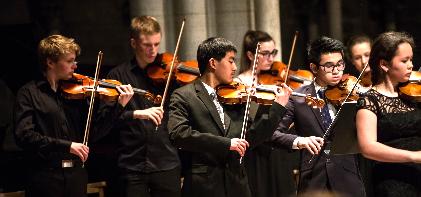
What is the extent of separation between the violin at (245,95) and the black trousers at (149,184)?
978 millimetres

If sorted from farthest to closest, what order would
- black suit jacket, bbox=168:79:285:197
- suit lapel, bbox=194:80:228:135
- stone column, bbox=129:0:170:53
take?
stone column, bbox=129:0:170:53 → suit lapel, bbox=194:80:228:135 → black suit jacket, bbox=168:79:285:197

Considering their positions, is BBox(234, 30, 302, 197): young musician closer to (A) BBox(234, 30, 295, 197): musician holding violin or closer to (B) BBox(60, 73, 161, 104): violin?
(A) BBox(234, 30, 295, 197): musician holding violin

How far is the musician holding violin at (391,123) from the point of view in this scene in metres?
4.73

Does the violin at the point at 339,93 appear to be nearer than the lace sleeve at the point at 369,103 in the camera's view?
No

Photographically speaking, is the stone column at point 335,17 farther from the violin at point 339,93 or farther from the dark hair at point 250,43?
the violin at point 339,93

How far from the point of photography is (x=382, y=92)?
4.86 metres

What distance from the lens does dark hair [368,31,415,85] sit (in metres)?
4.86

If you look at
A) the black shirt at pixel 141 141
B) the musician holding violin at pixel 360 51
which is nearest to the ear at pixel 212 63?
the black shirt at pixel 141 141

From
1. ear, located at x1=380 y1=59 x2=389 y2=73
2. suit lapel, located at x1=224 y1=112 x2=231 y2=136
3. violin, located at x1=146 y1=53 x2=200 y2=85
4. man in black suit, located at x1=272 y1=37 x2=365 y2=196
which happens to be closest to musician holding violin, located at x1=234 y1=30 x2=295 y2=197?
violin, located at x1=146 y1=53 x2=200 y2=85

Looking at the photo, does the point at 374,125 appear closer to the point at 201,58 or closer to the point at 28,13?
the point at 201,58

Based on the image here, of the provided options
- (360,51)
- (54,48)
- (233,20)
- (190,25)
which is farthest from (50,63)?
(360,51)

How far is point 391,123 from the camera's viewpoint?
4.77m

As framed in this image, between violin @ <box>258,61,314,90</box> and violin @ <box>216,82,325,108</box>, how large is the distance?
1.22m

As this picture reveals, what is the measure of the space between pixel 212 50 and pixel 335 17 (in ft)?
16.9
